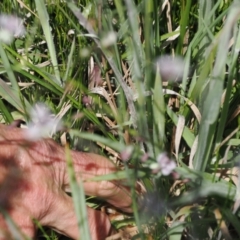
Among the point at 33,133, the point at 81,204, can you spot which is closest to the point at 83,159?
the point at 33,133

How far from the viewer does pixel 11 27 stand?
129 centimetres

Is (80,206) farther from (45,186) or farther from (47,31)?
(47,31)

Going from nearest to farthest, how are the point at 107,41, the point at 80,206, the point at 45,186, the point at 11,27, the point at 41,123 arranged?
the point at 80,206 < the point at 107,41 < the point at 45,186 < the point at 41,123 < the point at 11,27

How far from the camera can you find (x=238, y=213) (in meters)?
0.98

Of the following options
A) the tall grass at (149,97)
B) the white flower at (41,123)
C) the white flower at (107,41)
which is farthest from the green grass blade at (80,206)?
the white flower at (41,123)

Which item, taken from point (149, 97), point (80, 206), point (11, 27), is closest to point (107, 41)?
point (149, 97)

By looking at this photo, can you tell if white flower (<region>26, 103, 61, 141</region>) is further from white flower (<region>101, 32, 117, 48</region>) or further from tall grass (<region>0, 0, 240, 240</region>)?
white flower (<region>101, 32, 117, 48</region>)

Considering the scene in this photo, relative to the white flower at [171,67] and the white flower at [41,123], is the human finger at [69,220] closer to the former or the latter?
the white flower at [41,123]

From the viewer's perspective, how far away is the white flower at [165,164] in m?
0.93

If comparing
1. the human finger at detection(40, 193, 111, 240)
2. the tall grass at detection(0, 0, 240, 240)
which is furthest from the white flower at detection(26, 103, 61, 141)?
the human finger at detection(40, 193, 111, 240)

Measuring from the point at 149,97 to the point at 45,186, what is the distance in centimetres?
22

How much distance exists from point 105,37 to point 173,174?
0.75ft

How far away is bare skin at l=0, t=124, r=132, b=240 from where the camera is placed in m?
0.99

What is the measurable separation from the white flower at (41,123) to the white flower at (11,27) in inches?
5.7
